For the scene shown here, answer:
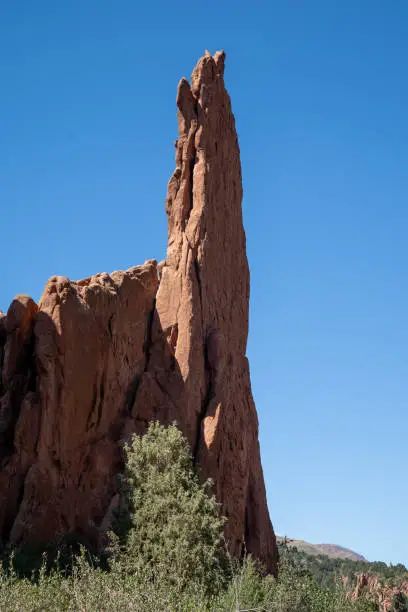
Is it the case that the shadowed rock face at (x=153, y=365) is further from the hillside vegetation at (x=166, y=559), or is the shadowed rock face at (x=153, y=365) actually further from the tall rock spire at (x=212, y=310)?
the hillside vegetation at (x=166, y=559)

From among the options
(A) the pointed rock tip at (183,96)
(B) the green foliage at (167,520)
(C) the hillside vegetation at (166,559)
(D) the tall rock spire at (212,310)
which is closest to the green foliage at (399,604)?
(D) the tall rock spire at (212,310)

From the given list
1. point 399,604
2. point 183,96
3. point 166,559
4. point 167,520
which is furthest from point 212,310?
point 399,604

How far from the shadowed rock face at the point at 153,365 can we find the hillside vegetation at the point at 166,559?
184 centimetres

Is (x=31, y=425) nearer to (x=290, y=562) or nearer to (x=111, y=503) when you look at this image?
(x=111, y=503)

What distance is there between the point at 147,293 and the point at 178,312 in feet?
7.58

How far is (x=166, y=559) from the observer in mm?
35750

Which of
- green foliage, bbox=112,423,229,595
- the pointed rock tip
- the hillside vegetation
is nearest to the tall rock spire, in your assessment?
the pointed rock tip

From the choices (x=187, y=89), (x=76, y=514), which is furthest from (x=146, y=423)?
(x=187, y=89)

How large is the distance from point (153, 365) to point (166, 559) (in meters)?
11.5

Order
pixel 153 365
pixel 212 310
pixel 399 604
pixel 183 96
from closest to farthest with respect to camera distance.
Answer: pixel 153 365 → pixel 212 310 → pixel 183 96 → pixel 399 604

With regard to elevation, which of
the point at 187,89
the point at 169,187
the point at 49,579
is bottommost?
the point at 49,579

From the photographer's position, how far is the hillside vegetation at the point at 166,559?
31.5 metres

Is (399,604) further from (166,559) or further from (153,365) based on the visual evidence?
A: (166,559)

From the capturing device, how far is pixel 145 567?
34938mm
